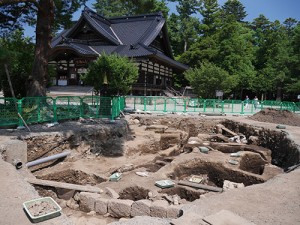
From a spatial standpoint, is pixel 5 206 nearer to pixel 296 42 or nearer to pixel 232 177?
pixel 232 177

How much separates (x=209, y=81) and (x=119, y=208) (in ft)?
62.1

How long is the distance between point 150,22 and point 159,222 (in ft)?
92.6

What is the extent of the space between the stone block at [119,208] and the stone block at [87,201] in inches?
20.5

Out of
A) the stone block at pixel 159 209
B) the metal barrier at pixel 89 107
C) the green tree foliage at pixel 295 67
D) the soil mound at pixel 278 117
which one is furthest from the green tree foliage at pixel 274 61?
the stone block at pixel 159 209

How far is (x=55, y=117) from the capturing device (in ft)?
35.5

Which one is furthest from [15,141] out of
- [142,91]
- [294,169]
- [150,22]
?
[150,22]

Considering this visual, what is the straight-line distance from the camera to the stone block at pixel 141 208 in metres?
5.04

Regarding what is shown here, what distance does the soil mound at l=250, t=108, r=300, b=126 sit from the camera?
1490cm

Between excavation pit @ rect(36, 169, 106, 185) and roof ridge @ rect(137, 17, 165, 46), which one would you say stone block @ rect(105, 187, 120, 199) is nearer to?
excavation pit @ rect(36, 169, 106, 185)

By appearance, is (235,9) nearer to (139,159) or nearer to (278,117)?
(278,117)

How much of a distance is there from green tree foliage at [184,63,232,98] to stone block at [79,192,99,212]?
18645 mm

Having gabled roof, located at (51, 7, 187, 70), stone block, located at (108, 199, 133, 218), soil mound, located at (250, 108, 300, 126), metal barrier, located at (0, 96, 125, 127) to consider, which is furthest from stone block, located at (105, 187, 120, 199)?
gabled roof, located at (51, 7, 187, 70)

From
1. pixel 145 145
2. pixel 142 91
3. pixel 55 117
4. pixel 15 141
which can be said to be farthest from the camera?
pixel 142 91

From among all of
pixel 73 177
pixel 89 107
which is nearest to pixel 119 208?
pixel 73 177
